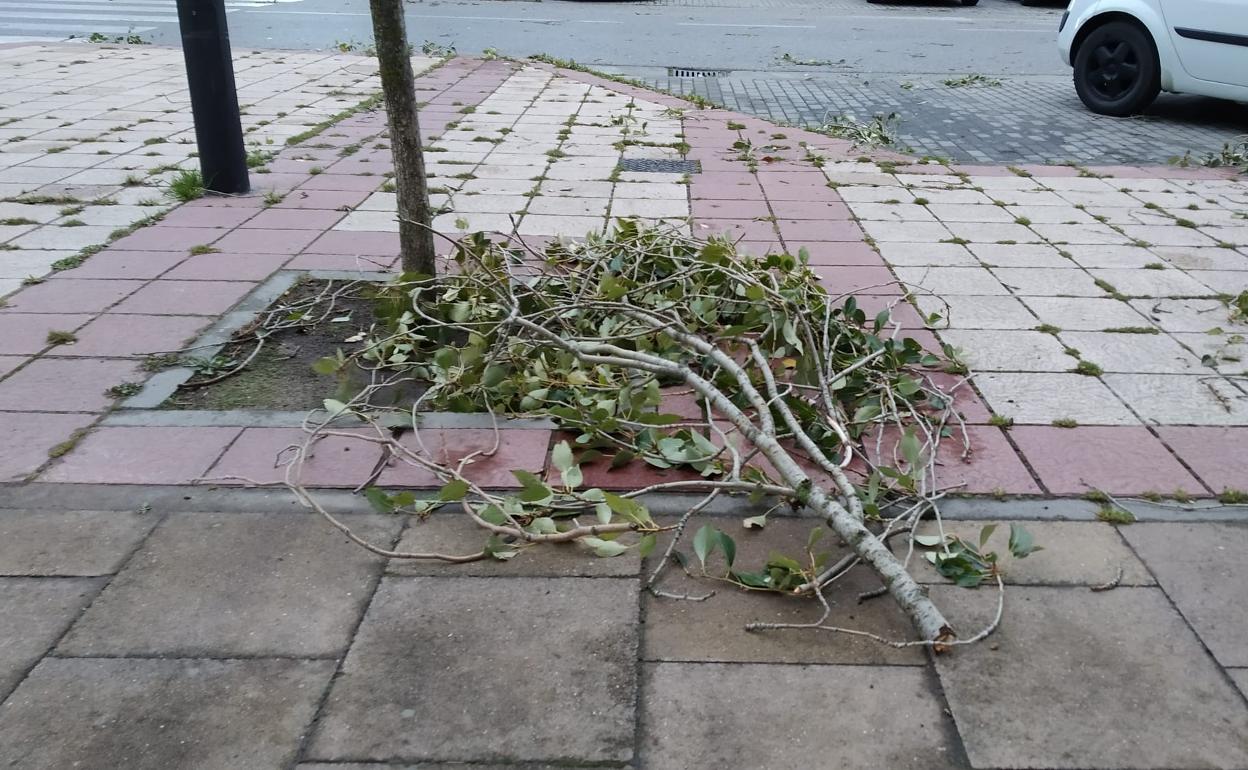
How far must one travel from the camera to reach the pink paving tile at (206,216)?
5.72 metres

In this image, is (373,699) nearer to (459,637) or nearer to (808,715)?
(459,637)

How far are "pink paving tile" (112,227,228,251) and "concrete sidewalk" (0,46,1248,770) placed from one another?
0.23 metres

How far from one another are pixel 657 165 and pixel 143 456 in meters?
4.83

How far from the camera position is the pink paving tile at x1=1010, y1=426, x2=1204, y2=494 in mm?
3146

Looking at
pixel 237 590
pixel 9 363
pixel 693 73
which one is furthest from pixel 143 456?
pixel 693 73

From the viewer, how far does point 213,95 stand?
6215 millimetres

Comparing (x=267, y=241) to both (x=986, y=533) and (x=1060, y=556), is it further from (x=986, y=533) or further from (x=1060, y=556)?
(x=1060, y=556)

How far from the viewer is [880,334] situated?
165 inches

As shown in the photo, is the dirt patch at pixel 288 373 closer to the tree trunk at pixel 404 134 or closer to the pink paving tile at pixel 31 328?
the tree trunk at pixel 404 134

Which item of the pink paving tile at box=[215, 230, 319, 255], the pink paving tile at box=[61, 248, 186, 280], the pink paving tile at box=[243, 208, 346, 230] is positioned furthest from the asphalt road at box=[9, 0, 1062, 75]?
the pink paving tile at box=[61, 248, 186, 280]

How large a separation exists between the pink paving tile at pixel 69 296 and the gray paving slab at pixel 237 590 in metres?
2.05

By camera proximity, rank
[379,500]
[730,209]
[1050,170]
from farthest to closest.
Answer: [1050,170] → [730,209] → [379,500]

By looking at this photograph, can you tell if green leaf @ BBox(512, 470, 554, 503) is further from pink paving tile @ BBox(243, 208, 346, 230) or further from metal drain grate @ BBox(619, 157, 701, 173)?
metal drain grate @ BBox(619, 157, 701, 173)

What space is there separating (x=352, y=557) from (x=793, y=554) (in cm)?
124
